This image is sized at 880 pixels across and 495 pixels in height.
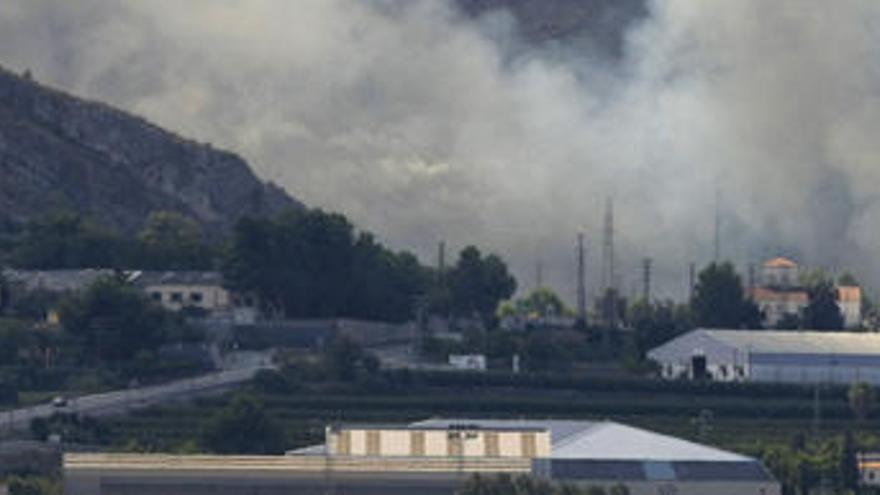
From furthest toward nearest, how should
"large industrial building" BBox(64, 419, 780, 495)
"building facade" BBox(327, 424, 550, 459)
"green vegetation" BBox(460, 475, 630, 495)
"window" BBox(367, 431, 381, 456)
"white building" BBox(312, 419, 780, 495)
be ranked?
"window" BBox(367, 431, 381, 456)
"building facade" BBox(327, 424, 550, 459)
"white building" BBox(312, 419, 780, 495)
"large industrial building" BBox(64, 419, 780, 495)
"green vegetation" BBox(460, 475, 630, 495)

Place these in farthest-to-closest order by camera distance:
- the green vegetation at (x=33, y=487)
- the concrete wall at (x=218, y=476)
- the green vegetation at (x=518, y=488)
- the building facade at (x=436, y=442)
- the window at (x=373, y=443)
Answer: the window at (x=373, y=443) → the building facade at (x=436, y=442) → the concrete wall at (x=218, y=476) → the green vegetation at (x=33, y=487) → the green vegetation at (x=518, y=488)

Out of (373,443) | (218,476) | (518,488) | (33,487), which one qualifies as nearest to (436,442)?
(373,443)

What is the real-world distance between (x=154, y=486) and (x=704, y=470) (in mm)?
28230

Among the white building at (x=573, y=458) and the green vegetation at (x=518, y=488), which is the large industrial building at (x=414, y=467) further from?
the green vegetation at (x=518, y=488)

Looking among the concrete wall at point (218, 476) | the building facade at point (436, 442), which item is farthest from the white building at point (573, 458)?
the concrete wall at point (218, 476)

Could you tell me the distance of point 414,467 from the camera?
627 feet

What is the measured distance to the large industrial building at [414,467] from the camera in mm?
188750

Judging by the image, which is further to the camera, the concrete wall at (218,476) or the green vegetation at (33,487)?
the concrete wall at (218,476)

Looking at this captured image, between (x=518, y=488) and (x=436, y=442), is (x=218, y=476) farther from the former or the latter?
(x=518, y=488)

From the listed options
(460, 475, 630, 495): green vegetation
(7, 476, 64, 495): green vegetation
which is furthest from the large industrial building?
(460, 475, 630, 495): green vegetation

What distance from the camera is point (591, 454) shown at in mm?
197750

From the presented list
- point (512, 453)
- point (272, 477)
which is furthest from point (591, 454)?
point (272, 477)

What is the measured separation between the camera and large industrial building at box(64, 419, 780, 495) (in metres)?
189

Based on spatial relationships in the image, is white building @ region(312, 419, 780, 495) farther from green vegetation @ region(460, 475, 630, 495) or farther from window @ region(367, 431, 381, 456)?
green vegetation @ region(460, 475, 630, 495)
